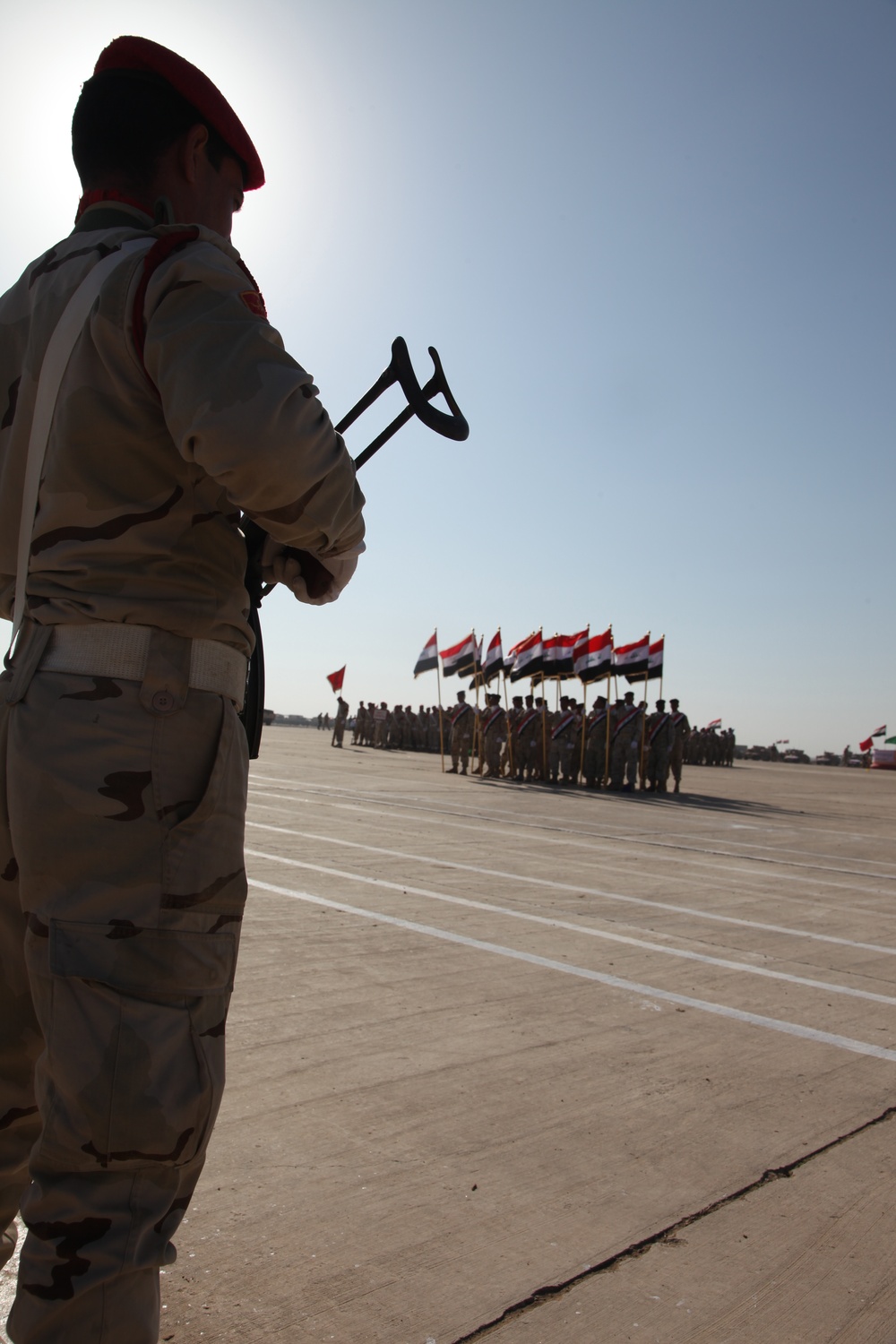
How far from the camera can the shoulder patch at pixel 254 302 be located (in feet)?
5.07

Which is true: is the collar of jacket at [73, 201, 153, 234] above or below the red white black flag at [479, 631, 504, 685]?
below

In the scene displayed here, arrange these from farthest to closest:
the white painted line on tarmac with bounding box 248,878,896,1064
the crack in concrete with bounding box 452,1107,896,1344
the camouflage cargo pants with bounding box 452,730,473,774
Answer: the camouflage cargo pants with bounding box 452,730,473,774 → the white painted line on tarmac with bounding box 248,878,896,1064 → the crack in concrete with bounding box 452,1107,896,1344

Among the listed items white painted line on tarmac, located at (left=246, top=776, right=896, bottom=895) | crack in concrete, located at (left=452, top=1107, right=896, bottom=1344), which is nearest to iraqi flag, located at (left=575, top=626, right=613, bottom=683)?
white painted line on tarmac, located at (left=246, top=776, right=896, bottom=895)

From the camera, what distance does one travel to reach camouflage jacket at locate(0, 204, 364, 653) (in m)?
1.44

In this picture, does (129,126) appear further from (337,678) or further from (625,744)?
(337,678)

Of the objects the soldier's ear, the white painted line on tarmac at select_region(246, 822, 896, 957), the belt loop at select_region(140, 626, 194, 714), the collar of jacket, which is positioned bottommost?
the white painted line on tarmac at select_region(246, 822, 896, 957)

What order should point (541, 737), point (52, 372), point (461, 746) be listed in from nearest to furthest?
point (52, 372) → point (541, 737) → point (461, 746)

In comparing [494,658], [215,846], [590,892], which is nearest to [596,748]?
[494,658]

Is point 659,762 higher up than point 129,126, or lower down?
lower down

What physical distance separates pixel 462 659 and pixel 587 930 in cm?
2113

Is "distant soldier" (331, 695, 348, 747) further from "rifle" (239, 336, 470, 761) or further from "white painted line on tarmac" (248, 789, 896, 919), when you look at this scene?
"rifle" (239, 336, 470, 761)

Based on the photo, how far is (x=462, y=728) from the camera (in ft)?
90.9

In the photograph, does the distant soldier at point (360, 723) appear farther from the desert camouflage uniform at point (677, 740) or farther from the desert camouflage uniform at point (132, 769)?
the desert camouflage uniform at point (132, 769)

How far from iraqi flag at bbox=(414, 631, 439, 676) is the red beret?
26.0 meters
